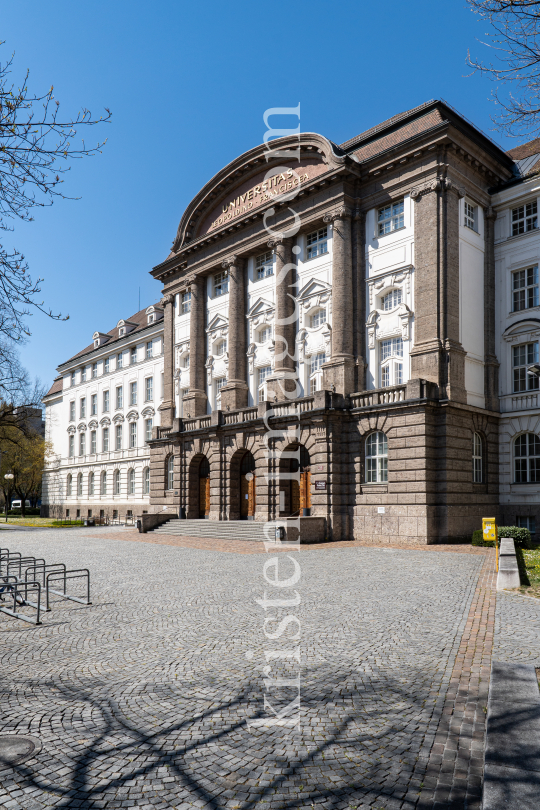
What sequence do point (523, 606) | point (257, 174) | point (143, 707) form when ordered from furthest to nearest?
point (257, 174) → point (523, 606) → point (143, 707)

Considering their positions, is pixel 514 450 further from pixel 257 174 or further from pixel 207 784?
pixel 207 784

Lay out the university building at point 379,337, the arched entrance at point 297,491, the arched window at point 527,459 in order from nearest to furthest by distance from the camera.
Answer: the university building at point 379,337, the arched window at point 527,459, the arched entrance at point 297,491

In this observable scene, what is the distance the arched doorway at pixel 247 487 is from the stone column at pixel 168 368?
30.0ft

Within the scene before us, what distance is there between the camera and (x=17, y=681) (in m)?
7.89

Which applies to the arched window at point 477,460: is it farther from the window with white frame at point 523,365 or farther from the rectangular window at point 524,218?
the rectangular window at point 524,218

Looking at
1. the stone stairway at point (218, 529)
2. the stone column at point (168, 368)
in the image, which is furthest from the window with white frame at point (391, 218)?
the stone column at point (168, 368)

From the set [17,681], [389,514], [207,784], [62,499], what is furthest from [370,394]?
[62,499]

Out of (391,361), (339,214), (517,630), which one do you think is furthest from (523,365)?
(517,630)

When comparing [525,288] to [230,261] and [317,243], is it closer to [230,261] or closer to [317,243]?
[317,243]

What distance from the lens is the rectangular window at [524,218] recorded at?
30.4 m

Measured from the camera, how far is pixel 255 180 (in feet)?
125

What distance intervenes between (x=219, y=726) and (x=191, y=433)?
33773mm

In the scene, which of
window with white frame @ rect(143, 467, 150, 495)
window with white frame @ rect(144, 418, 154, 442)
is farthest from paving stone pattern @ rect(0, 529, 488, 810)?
window with white frame @ rect(144, 418, 154, 442)

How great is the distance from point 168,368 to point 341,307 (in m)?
17.7
